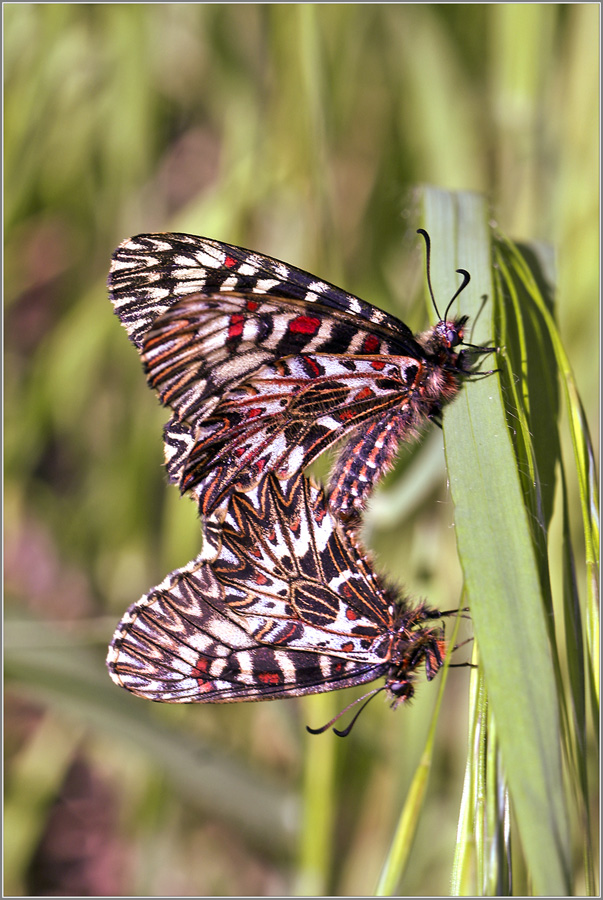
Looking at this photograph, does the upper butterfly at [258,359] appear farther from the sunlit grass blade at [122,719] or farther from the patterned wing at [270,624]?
the sunlit grass blade at [122,719]

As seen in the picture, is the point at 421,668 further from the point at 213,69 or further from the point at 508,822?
the point at 213,69

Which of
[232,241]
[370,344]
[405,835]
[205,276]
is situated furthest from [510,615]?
[232,241]

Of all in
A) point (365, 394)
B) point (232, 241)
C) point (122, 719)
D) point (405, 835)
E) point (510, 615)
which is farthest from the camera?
point (232, 241)

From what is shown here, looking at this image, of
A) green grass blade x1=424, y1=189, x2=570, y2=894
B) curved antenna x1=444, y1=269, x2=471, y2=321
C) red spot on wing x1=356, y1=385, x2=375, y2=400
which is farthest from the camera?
red spot on wing x1=356, y1=385, x2=375, y2=400

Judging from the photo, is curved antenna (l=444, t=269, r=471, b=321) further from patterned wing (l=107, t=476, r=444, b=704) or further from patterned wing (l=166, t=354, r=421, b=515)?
patterned wing (l=107, t=476, r=444, b=704)

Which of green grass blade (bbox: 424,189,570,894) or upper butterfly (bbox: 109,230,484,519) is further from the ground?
upper butterfly (bbox: 109,230,484,519)

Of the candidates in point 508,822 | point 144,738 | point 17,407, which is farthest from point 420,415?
point 17,407

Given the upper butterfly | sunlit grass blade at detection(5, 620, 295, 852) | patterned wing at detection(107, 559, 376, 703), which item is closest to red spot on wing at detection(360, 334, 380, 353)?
the upper butterfly

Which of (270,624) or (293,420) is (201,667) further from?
(293,420)
